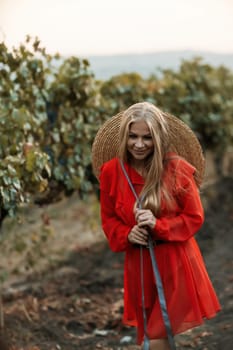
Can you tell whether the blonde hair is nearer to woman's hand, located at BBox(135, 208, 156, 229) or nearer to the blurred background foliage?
woman's hand, located at BBox(135, 208, 156, 229)

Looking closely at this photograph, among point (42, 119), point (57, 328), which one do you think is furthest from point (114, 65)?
point (57, 328)

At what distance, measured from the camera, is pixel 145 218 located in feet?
11.9

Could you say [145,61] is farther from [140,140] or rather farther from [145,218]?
[145,218]

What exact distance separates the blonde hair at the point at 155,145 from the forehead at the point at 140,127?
16 millimetres

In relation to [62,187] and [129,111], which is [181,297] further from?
[62,187]

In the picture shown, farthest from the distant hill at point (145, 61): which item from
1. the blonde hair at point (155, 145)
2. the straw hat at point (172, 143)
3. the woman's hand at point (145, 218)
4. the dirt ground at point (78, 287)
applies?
the woman's hand at point (145, 218)

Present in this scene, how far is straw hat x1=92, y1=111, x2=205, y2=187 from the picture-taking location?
4129mm

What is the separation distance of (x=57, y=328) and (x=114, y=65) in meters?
3.01

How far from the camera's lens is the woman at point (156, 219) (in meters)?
3.71

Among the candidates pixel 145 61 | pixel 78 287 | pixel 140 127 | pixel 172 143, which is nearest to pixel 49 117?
pixel 78 287

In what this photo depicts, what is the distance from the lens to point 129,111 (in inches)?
147

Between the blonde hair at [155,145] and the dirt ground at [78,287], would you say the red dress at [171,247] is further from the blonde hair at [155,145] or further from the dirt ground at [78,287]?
the dirt ground at [78,287]

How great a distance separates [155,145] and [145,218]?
406mm

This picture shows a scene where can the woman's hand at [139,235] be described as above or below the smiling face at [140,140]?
below
